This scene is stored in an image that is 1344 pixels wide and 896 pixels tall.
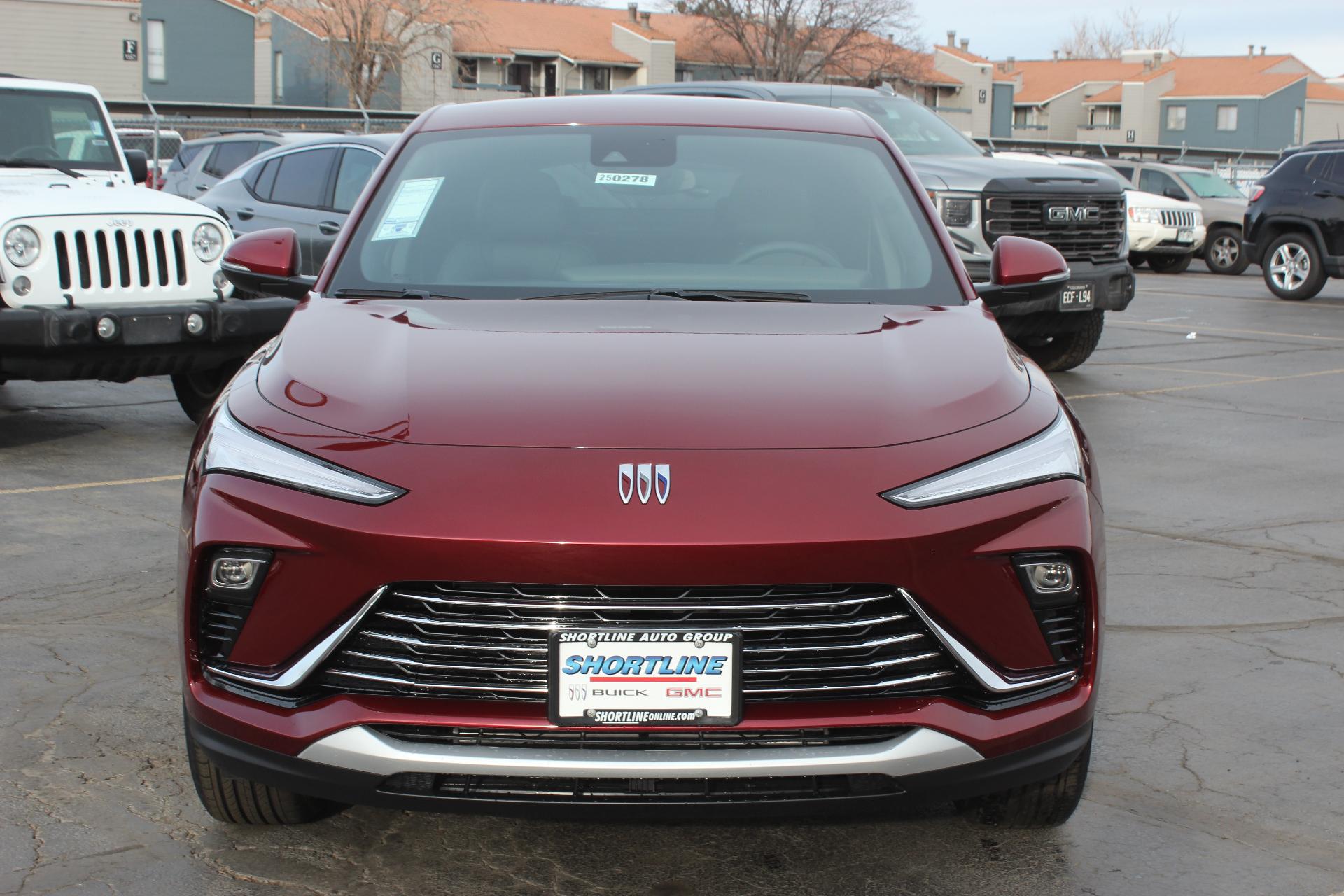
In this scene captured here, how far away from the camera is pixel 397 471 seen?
9.16 feet

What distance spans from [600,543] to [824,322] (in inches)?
46.2

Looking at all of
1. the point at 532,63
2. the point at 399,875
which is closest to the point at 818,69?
the point at 532,63

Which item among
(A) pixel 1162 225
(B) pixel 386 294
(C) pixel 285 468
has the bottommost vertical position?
(C) pixel 285 468

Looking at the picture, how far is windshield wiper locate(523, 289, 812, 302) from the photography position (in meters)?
3.83

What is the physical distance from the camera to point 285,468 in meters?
2.84

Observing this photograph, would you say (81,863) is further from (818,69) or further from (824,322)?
(818,69)

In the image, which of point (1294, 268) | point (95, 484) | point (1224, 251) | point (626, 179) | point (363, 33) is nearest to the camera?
point (626, 179)

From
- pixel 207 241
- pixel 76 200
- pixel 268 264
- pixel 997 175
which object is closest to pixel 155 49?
pixel 997 175

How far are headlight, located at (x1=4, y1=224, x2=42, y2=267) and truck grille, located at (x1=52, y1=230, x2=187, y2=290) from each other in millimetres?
108

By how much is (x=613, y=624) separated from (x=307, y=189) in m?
9.75

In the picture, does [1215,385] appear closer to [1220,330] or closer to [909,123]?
[909,123]

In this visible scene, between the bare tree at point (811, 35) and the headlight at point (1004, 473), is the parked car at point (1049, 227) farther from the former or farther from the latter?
the bare tree at point (811, 35)

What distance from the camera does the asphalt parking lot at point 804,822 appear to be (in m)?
3.17

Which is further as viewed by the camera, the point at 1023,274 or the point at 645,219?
the point at 1023,274
